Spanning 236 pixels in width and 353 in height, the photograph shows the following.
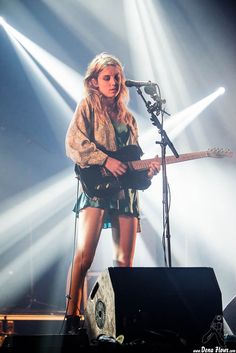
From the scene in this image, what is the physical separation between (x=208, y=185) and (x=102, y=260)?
190cm

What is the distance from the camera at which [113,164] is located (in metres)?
4.90

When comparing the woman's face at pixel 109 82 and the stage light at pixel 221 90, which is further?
the stage light at pixel 221 90

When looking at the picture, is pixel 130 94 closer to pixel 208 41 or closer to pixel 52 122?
pixel 52 122

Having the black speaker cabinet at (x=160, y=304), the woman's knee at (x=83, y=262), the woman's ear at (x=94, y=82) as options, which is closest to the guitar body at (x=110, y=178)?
the woman's knee at (x=83, y=262)

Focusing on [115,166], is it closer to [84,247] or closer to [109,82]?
A: [84,247]

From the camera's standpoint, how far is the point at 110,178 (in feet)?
16.0

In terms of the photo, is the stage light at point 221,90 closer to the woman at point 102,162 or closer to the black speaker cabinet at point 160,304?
the woman at point 102,162

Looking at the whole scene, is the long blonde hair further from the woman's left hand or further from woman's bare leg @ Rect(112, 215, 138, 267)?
woman's bare leg @ Rect(112, 215, 138, 267)

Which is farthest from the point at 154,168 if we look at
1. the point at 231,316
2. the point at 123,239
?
the point at 231,316

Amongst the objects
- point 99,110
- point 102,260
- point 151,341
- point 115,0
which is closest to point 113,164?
→ point 99,110

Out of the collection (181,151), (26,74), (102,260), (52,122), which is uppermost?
(26,74)

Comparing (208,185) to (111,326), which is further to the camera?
(208,185)

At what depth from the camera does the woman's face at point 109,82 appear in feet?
17.1

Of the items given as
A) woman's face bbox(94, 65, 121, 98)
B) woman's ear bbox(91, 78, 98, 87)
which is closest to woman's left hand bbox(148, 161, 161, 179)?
woman's face bbox(94, 65, 121, 98)
